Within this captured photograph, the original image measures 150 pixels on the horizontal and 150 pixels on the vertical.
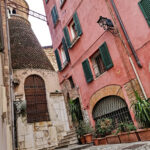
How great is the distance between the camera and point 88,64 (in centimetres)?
798

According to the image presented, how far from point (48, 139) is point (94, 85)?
4341mm

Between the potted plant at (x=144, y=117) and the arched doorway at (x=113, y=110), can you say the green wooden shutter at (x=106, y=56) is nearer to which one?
the arched doorway at (x=113, y=110)

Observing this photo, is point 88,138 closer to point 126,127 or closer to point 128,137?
point 126,127

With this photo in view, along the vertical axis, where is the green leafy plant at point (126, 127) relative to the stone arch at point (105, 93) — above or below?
below

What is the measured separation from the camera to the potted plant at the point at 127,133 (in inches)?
192

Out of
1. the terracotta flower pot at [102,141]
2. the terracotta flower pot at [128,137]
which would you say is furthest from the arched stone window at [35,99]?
the terracotta flower pot at [128,137]

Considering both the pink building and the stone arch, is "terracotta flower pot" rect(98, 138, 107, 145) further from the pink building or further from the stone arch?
the stone arch

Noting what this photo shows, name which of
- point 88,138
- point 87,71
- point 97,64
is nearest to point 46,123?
point 88,138

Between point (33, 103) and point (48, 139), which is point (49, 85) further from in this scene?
point (48, 139)

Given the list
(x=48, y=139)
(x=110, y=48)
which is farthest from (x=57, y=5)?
(x=48, y=139)

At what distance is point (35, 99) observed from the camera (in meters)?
9.73

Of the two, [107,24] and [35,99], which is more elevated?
[107,24]

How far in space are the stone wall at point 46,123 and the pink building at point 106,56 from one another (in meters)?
1.12

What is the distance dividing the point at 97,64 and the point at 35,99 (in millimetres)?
4693
